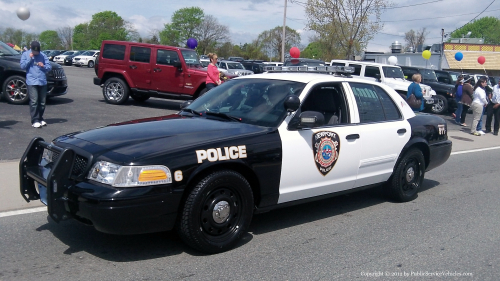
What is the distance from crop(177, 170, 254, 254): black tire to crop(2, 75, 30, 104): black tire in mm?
10117

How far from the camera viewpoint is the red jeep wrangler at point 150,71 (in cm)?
1439

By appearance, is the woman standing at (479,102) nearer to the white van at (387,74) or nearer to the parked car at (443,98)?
the white van at (387,74)

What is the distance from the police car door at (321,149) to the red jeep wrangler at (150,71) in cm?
896

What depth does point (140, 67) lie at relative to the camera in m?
14.5

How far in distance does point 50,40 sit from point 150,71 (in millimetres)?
111354

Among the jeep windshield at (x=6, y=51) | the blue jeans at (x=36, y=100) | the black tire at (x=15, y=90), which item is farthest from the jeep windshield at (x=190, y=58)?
the blue jeans at (x=36, y=100)

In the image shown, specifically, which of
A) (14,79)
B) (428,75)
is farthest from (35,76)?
(428,75)

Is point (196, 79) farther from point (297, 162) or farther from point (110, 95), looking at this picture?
point (297, 162)

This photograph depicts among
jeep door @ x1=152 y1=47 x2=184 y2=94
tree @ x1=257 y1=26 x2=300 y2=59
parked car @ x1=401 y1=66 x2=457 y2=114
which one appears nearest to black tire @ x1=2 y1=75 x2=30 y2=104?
jeep door @ x1=152 y1=47 x2=184 y2=94

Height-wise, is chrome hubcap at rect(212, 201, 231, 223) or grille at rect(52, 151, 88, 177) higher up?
grille at rect(52, 151, 88, 177)

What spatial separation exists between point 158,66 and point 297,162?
1019cm

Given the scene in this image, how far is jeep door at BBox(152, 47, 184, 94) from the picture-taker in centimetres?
1438

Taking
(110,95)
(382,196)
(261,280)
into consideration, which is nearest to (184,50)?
(110,95)

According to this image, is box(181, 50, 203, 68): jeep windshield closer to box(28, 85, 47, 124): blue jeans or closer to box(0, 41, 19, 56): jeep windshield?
box(0, 41, 19, 56): jeep windshield
